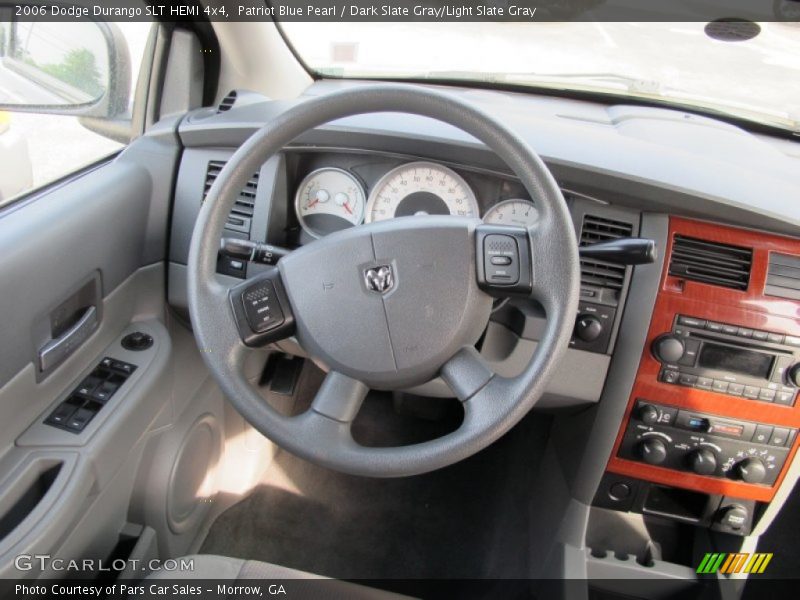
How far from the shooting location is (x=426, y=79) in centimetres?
230

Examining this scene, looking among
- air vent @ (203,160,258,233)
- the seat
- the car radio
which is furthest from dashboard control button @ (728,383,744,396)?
air vent @ (203,160,258,233)

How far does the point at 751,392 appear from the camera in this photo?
5.21 ft

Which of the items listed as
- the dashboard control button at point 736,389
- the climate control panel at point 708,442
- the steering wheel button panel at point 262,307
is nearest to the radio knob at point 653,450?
the climate control panel at point 708,442

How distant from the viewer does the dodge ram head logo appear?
119 centimetres

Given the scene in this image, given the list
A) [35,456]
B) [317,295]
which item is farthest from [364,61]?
[35,456]

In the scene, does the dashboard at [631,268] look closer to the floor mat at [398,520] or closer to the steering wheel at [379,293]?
the steering wheel at [379,293]

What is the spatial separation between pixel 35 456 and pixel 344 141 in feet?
3.13

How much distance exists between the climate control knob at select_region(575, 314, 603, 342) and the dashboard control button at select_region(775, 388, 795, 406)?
48 cm

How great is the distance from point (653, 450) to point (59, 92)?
1834 millimetres

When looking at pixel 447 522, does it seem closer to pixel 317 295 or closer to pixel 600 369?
pixel 600 369

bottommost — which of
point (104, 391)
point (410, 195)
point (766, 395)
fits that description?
point (104, 391)

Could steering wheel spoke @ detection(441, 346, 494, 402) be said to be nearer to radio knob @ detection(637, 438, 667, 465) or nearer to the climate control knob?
the climate control knob

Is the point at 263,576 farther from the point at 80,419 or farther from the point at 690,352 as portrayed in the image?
the point at 690,352
